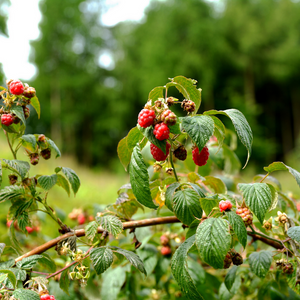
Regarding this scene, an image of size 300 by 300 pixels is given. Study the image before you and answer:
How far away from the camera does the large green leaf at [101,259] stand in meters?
0.46

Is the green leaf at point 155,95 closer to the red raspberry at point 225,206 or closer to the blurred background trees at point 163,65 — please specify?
the red raspberry at point 225,206

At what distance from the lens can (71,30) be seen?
34.4 feet

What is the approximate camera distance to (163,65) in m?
10.4

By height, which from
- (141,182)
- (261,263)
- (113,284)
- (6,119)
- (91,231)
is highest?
(6,119)

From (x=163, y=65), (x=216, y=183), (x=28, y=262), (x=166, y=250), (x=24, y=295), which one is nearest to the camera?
(x=24, y=295)

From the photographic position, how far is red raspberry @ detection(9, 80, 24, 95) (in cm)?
52

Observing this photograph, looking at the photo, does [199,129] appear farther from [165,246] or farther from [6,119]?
[165,246]

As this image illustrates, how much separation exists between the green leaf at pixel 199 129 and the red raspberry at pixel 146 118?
46 millimetres

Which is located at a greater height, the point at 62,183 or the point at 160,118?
the point at 160,118

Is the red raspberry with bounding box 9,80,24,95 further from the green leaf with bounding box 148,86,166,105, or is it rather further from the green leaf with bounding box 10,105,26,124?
the green leaf with bounding box 148,86,166,105

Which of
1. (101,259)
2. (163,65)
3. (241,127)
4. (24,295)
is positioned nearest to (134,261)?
(101,259)

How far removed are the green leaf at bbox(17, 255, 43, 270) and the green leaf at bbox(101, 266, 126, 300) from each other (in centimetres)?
28

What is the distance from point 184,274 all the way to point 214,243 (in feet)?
0.25

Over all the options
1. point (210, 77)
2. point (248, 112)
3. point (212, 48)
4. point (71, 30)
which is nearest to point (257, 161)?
point (248, 112)
